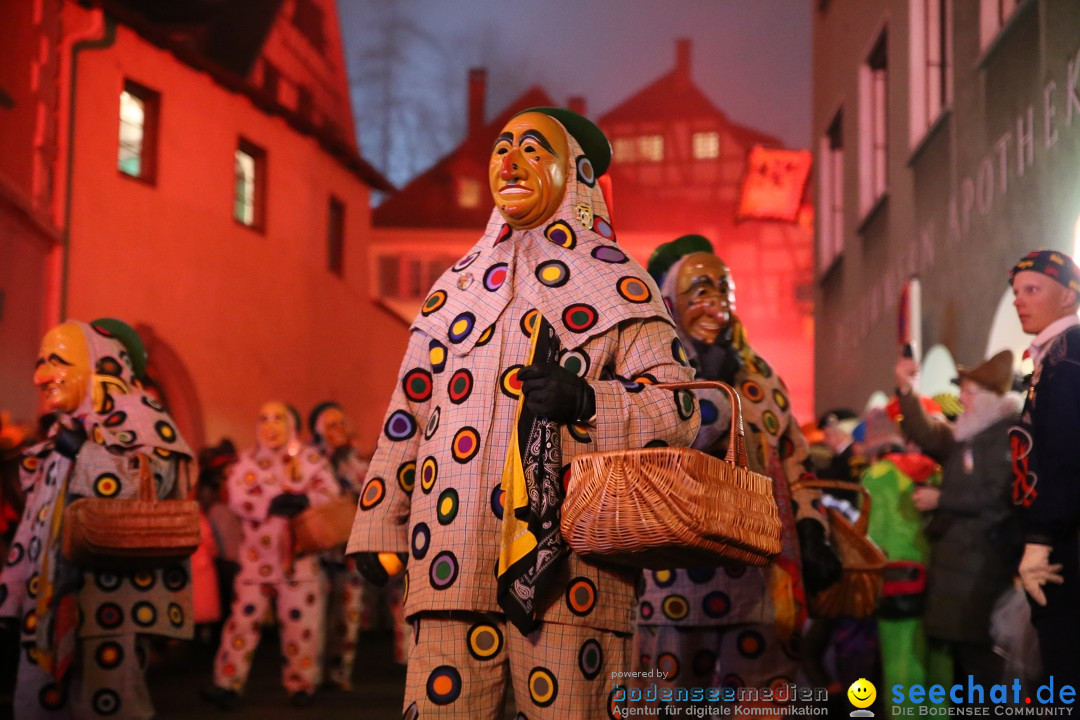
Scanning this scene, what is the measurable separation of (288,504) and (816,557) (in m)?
4.81

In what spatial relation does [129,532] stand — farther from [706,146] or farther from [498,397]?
[706,146]

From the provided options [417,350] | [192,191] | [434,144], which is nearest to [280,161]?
[192,191]

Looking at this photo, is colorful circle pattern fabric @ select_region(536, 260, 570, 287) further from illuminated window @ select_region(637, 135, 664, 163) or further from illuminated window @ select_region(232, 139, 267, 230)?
illuminated window @ select_region(637, 135, 664, 163)

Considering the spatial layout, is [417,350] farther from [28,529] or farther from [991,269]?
[991,269]

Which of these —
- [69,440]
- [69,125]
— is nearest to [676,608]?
[69,440]

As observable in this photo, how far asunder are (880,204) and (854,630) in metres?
7.48

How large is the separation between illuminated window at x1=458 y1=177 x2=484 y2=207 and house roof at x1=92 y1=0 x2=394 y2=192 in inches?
304

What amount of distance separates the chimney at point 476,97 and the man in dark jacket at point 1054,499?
26.3 meters

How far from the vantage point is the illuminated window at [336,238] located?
23.0 metres

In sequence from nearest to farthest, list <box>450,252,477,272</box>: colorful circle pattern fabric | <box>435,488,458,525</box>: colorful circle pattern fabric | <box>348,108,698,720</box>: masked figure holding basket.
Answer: <box>348,108,698,720</box>: masked figure holding basket → <box>435,488,458,525</box>: colorful circle pattern fabric → <box>450,252,477,272</box>: colorful circle pattern fabric

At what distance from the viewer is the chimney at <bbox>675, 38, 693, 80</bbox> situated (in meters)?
29.1

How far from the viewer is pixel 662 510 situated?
3.35m

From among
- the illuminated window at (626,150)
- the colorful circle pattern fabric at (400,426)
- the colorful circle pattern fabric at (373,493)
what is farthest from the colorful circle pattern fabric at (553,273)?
the illuminated window at (626,150)

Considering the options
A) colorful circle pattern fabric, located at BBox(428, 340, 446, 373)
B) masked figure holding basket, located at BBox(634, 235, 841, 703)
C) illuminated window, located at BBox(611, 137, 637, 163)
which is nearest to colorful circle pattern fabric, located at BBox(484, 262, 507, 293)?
colorful circle pattern fabric, located at BBox(428, 340, 446, 373)
